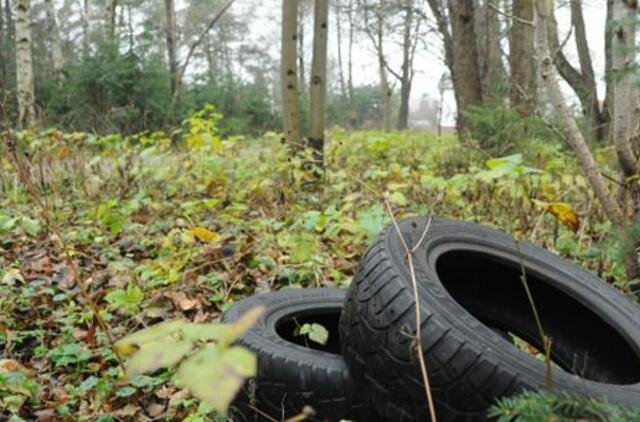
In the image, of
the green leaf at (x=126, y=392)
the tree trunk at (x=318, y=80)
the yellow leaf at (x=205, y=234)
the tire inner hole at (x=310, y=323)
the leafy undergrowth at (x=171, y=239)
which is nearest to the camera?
the green leaf at (x=126, y=392)

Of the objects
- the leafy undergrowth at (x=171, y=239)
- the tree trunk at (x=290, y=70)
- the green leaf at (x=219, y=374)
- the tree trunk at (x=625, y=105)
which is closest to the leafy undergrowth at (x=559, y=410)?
the green leaf at (x=219, y=374)

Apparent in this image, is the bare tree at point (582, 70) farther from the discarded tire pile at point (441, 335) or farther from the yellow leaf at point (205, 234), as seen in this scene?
the discarded tire pile at point (441, 335)

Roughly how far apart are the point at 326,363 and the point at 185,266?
189 centimetres

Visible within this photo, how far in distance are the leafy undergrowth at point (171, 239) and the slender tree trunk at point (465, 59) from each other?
2.77m

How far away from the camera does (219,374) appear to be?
61 centimetres

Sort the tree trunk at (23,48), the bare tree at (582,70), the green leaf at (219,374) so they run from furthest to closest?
the tree trunk at (23,48) → the bare tree at (582,70) → the green leaf at (219,374)

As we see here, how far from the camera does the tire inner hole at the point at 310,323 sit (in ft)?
9.29

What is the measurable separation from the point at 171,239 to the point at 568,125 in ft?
8.69

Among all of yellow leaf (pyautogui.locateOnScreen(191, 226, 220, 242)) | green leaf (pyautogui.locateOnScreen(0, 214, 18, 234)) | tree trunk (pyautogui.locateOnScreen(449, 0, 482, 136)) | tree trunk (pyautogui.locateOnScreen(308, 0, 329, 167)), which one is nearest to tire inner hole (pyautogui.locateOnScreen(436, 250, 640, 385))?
yellow leaf (pyautogui.locateOnScreen(191, 226, 220, 242))

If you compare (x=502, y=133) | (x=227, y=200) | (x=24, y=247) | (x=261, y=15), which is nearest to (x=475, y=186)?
(x=502, y=133)

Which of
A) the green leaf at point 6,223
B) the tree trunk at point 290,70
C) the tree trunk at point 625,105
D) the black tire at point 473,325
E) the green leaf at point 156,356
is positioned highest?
the tree trunk at point 290,70

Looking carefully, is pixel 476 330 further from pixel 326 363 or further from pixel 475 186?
pixel 475 186

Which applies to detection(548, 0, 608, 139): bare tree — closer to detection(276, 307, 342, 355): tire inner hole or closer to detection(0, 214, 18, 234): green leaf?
detection(276, 307, 342, 355): tire inner hole

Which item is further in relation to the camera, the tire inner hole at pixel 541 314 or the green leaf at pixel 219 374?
the tire inner hole at pixel 541 314
